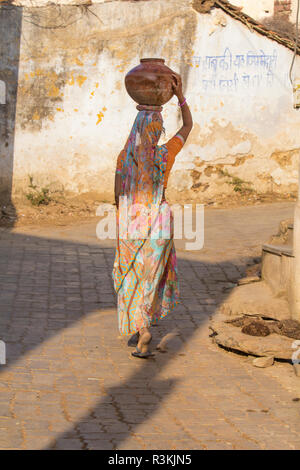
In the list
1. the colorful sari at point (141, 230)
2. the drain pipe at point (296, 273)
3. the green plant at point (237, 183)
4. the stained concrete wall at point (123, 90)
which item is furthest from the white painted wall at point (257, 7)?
the colorful sari at point (141, 230)

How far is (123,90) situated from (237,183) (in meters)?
2.40

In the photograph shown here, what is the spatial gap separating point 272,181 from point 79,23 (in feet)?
13.2

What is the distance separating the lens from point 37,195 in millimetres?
11562

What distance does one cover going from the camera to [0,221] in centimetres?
1098

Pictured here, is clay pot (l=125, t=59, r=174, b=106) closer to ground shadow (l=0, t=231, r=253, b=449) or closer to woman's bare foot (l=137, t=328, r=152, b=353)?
woman's bare foot (l=137, t=328, r=152, b=353)

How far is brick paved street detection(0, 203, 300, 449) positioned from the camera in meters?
4.11

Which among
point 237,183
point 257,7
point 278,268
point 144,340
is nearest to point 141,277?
point 144,340

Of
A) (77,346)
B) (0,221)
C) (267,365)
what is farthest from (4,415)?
(0,221)

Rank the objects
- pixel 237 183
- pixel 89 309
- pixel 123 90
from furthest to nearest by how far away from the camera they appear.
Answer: pixel 237 183 < pixel 123 90 < pixel 89 309

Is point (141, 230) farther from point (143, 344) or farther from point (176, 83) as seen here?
point (176, 83)

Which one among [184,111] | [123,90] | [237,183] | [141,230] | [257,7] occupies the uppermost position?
[257,7]

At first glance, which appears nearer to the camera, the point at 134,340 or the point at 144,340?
the point at 144,340

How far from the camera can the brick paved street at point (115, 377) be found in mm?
4105
